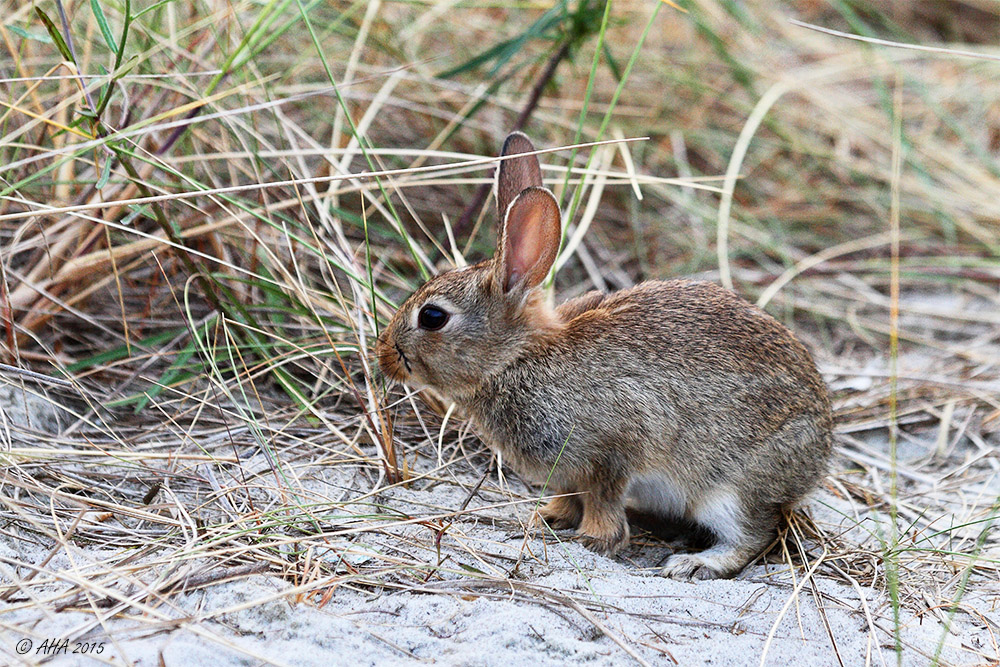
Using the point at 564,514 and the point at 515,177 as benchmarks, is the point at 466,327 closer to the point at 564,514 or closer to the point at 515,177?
the point at 515,177

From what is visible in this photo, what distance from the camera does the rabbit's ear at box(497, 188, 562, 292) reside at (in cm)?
296

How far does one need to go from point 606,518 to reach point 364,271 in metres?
1.52

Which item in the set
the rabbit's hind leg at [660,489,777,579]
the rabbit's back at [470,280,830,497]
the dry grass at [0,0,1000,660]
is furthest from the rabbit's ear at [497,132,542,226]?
the rabbit's hind leg at [660,489,777,579]

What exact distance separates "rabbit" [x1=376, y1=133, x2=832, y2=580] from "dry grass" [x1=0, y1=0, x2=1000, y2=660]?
19 cm

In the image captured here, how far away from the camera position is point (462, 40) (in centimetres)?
542

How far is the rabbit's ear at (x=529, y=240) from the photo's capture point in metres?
2.96

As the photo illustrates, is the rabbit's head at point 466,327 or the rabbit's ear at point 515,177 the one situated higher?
the rabbit's ear at point 515,177

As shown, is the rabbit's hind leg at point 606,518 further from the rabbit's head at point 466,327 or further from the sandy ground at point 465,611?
the rabbit's head at point 466,327

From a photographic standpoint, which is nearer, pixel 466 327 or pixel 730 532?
pixel 730 532

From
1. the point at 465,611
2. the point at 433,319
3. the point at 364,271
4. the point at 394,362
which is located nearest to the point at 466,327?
the point at 433,319

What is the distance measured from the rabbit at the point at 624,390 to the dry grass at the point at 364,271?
0.19 metres

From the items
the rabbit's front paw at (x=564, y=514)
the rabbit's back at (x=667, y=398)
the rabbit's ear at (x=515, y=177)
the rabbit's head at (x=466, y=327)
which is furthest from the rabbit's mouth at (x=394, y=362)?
the rabbit's front paw at (x=564, y=514)

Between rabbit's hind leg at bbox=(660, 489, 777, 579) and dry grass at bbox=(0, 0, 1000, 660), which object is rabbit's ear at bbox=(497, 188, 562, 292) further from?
rabbit's hind leg at bbox=(660, 489, 777, 579)

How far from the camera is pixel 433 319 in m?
3.19
